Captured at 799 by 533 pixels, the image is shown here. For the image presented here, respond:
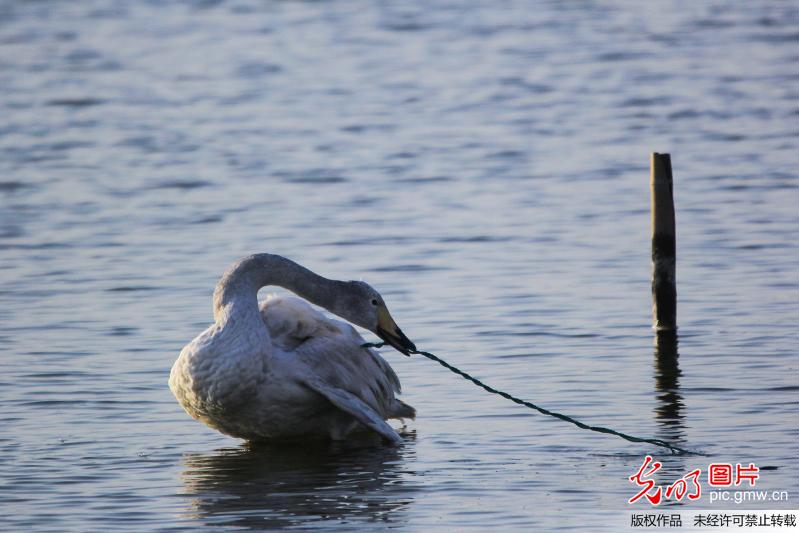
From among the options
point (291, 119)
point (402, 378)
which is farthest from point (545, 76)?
point (402, 378)

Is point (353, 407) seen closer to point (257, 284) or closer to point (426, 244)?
point (257, 284)

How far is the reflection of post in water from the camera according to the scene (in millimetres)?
12461

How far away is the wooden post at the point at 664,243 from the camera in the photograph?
14750 millimetres

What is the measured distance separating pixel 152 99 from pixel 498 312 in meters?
15.4

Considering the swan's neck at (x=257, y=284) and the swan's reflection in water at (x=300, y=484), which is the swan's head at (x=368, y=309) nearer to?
the swan's neck at (x=257, y=284)

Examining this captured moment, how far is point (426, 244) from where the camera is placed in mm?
18469

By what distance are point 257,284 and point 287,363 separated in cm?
60

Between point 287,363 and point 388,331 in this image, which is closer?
point 287,363

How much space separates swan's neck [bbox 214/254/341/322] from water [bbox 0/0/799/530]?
987mm

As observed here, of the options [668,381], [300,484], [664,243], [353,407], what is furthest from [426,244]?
[300,484]

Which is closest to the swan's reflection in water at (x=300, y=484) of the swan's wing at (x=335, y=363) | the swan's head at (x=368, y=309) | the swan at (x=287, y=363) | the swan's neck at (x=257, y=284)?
the swan at (x=287, y=363)

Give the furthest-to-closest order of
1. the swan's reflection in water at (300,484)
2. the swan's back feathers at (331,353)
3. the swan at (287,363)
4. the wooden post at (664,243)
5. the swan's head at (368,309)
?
1. the wooden post at (664,243)
2. the swan's head at (368,309)
3. the swan's back feathers at (331,353)
4. the swan at (287,363)
5. the swan's reflection in water at (300,484)

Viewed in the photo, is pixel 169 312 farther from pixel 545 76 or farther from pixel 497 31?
pixel 497 31

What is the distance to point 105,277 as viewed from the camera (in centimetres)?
1759
